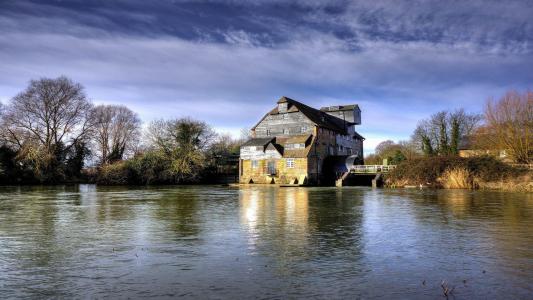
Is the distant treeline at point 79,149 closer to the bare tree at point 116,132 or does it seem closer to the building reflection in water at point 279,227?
the bare tree at point 116,132

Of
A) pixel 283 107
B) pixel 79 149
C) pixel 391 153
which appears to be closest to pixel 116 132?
pixel 79 149

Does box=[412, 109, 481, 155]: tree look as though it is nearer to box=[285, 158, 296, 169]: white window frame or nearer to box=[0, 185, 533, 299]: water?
box=[285, 158, 296, 169]: white window frame

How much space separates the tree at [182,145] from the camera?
5166 centimetres

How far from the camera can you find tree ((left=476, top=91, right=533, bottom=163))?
3812 cm

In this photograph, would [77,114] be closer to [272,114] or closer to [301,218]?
[272,114]

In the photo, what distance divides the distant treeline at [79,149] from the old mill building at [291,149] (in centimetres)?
648

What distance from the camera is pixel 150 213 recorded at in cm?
1691

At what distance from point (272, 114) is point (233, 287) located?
48.5 m

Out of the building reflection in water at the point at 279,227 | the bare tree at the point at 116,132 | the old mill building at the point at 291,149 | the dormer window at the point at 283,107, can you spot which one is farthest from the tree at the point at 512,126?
the bare tree at the point at 116,132

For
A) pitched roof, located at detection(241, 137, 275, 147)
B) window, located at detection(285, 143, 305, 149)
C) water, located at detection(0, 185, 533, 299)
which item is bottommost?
water, located at detection(0, 185, 533, 299)

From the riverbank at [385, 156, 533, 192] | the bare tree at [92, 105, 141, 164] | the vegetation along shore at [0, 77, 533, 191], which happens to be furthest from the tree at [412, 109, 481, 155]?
the bare tree at [92, 105, 141, 164]

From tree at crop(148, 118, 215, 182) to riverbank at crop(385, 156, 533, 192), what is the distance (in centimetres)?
2386

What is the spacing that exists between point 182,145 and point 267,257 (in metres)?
46.2

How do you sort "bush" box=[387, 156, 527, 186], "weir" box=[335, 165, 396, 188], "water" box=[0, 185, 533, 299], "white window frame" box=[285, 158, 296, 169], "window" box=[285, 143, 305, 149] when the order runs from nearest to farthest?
1. "water" box=[0, 185, 533, 299]
2. "bush" box=[387, 156, 527, 186]
3. "weir" box=[335, 165, 396, 188]
4. "white window frame" box=[285, 158, 296, 169]
5. "window" box=[285, 143, 305, 149]
